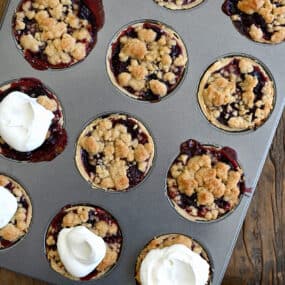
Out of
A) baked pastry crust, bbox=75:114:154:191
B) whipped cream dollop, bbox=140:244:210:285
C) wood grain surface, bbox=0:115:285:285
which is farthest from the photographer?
wood grain surface, bbox=0:115:285:285

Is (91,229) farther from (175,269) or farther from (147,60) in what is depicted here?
(147,60)

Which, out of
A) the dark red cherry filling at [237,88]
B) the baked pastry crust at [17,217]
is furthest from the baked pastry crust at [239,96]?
the baked pastry crust at [17,217]

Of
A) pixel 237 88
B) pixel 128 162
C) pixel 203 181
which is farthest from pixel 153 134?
pixel 237 88

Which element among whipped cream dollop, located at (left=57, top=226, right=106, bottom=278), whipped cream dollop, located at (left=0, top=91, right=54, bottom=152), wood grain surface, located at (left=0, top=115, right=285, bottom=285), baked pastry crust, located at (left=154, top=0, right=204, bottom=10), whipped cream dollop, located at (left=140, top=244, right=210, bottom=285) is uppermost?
baked pastry crust, located at (left=154, top=0, right=204, bottom=10)

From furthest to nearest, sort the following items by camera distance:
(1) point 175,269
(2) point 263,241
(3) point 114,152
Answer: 1. (2) point 263,241
2. (3) point 114,152
3. (1) point 175,269

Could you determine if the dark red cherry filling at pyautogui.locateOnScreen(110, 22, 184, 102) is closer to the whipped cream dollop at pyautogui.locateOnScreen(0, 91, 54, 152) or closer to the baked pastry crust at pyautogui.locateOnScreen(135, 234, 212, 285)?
the whipped cream dollop at pyautogui.locateOnScreen(0, 91, 54, 152)

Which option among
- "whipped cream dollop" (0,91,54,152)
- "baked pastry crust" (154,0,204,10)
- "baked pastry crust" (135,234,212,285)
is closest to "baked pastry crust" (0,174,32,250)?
"whipped cream dollop" (0,91,54,152)

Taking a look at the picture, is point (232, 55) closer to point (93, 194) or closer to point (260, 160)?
point (260, 160)
